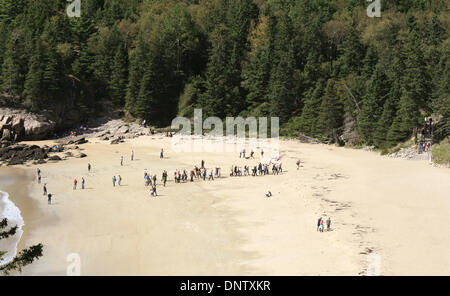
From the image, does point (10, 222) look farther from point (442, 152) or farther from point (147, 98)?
point (147, 98)

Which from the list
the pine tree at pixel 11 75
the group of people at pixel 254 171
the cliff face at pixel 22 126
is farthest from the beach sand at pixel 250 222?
the pine tree at pixel 11 75

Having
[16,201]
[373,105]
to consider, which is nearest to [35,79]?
[16,201]

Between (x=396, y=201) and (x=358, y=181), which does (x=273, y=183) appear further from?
(x=396, y=201)

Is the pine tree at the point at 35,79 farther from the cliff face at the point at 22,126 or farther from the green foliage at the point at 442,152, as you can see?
the green foliage at the point at 442,152

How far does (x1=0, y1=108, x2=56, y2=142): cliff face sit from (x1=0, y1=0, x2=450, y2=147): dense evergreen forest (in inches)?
72.5

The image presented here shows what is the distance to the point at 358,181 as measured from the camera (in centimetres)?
3067

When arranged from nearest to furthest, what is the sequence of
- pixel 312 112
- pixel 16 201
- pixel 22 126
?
pixel 16 201 → pixel 312 112 → pixel 22 126

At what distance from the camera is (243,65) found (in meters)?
64.2

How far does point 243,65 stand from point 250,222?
45246 mm

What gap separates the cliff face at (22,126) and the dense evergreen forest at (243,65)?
1.84 meters

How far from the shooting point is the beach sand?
17.1 meters

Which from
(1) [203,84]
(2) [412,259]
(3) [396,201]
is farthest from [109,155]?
(2) [412,259]

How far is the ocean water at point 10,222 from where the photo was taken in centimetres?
1925
